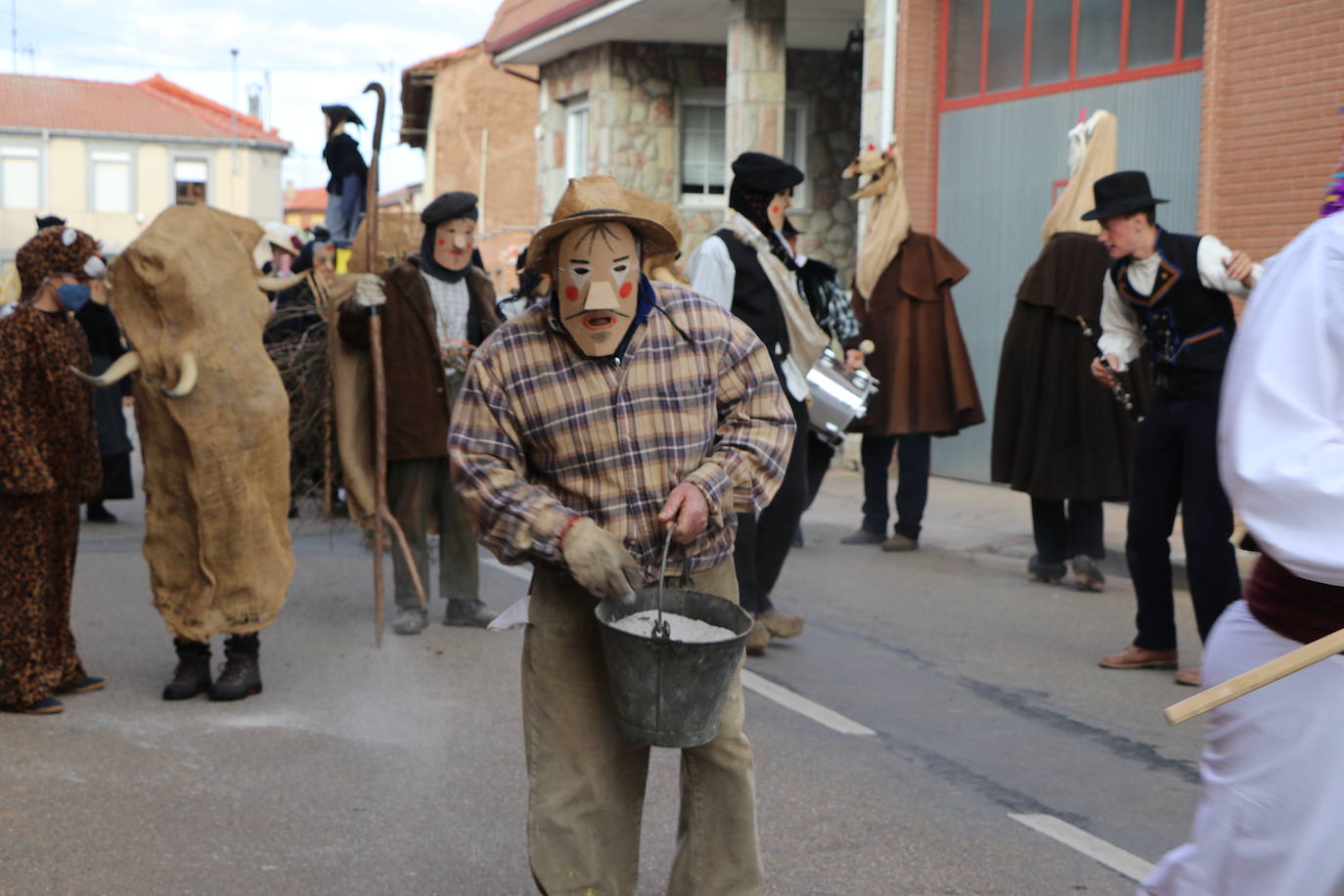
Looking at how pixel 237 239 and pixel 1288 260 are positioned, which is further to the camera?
pixel 237 239

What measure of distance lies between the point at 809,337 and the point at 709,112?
1288cm

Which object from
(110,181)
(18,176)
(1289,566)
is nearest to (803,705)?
(1289,566)

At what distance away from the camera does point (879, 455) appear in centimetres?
1099

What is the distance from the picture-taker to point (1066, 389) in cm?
930

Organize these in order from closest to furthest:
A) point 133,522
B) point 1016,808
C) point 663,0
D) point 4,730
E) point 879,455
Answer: point 1016,808, point 4,730, point 879,455, point 133,522, point 663,0

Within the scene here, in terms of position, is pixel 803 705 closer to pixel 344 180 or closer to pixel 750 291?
pixel 750 291

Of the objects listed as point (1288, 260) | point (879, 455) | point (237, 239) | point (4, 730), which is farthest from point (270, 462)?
point (879, 455)

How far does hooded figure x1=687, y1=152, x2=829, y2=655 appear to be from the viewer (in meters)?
7.02

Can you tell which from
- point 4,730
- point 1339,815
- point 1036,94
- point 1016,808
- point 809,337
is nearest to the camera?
point 1339,815

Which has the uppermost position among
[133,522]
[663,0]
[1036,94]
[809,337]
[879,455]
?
[663,0]

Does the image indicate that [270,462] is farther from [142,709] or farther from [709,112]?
[709,112]

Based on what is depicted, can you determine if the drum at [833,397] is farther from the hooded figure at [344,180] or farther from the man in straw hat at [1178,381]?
the hooded figure at [344,180]

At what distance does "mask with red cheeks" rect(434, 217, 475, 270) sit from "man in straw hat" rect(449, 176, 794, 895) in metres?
4.35

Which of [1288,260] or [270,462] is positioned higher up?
[1288,260]
